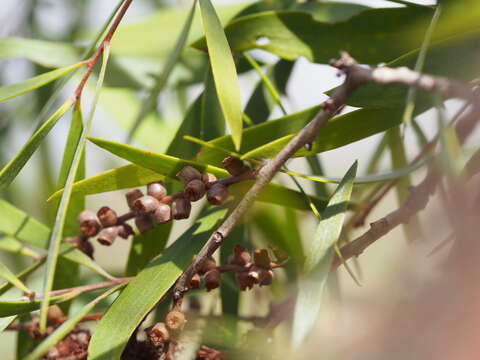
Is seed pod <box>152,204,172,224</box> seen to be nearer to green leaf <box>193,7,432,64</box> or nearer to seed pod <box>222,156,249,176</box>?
seed pod <box>222,156,249,176</box>

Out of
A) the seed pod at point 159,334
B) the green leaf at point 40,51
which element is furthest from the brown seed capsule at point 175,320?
the green leaf at point 40,51

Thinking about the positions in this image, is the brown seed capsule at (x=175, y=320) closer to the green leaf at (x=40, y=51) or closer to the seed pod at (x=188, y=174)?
the seed pod at (x=188, y=174)

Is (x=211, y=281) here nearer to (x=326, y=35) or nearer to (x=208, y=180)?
(x=208, y=180)

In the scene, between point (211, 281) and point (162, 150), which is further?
point (162, 150)

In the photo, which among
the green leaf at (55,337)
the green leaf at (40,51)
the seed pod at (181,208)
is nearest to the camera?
the green leaf at (55,337)

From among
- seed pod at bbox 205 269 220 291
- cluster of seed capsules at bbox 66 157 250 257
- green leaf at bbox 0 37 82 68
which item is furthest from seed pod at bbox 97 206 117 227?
green leaf at bbox 0 37 82 68

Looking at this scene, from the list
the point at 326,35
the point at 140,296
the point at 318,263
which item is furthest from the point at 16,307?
the point at 326,35
